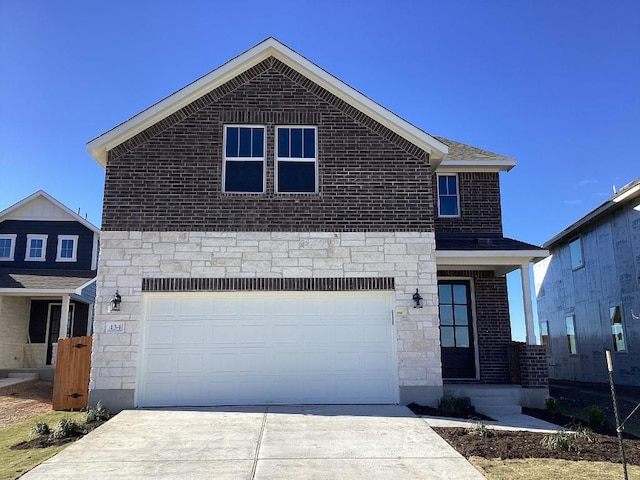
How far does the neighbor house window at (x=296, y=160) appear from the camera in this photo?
12.0 meters

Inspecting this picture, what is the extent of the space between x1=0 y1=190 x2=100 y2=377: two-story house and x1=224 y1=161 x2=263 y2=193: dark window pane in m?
9.94

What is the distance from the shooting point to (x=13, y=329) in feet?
65.0

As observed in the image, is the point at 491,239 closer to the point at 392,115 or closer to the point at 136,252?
the point at 392,115

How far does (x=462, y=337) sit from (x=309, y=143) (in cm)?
602

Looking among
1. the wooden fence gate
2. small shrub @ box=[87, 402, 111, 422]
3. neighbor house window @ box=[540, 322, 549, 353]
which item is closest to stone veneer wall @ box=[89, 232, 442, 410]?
the wooden fence gate

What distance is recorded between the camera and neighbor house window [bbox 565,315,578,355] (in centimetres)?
2069

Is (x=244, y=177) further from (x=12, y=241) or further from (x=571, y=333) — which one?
(x=571, y=333)

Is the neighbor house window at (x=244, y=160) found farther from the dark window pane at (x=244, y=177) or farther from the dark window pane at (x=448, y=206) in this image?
the dark window pane at (x=448, y=206)

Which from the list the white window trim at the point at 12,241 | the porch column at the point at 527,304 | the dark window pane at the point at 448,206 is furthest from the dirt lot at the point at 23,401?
the porch column at the point at 527,304

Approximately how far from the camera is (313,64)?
12188 millimetres

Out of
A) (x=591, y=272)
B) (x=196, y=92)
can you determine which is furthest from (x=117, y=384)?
(x=591, y=272)

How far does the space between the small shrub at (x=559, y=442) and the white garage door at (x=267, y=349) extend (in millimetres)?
3521

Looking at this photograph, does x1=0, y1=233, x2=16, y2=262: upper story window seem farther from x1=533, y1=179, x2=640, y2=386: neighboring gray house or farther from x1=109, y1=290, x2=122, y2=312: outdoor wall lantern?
x1=533, y1=179, x2=640, y2=386: neighboring gray house

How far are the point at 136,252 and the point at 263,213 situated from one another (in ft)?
9.02
